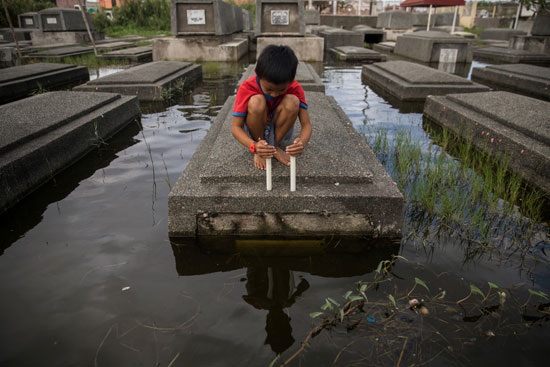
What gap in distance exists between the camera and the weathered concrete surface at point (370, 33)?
21.2m

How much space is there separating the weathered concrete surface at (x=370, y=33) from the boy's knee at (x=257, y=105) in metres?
20.4

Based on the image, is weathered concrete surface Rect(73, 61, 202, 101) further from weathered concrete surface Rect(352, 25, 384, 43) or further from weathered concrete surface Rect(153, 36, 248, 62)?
weathered concrete surface Rect(352, 25, 384, 43)

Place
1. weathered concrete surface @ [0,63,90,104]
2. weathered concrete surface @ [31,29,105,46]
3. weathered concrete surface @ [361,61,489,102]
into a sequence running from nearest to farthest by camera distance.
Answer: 1. weathered concrete surface @ [361,61,489,102]
2. weathered concrete surface @ [0,63,90,104]
3. weathered concrete surface @ [31,29,105,46]

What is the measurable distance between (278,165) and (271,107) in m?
0.46

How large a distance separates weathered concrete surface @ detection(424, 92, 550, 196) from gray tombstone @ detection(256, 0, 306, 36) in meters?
7.68

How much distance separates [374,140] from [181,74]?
5.20m

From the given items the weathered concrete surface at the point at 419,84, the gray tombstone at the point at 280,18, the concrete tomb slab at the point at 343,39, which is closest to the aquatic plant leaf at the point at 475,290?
the weathered concrete surface at the point at 419,84

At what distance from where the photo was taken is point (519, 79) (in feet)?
26.6

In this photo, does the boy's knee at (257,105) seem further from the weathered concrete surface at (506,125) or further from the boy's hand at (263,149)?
the weathered concrete surface at (506,125)

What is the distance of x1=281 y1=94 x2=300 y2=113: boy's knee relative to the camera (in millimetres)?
2670

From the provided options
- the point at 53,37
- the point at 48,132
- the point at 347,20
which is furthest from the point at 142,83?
the point at 347,20

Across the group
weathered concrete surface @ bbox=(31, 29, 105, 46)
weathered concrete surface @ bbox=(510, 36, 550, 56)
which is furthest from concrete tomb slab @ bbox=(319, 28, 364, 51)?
weathered concrete surface @ bbox=(31, 29, 105, 46)

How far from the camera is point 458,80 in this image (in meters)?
6.87

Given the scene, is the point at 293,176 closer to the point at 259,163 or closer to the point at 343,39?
the point at 259,163
